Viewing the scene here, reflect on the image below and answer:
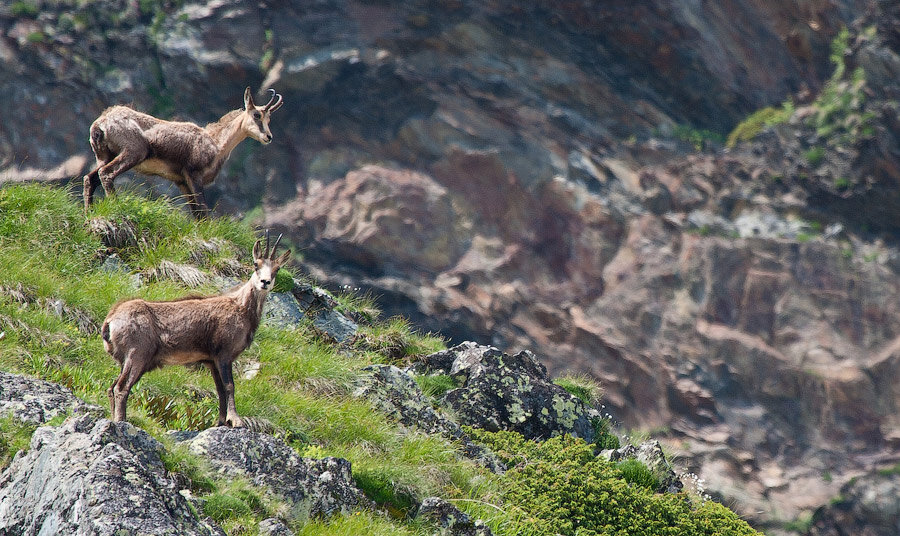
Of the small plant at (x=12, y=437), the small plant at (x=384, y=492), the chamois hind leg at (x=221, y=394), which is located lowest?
the small plant at (x=384, y=492)

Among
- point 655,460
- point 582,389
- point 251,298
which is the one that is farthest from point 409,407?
point 582,389

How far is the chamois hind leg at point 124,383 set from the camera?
26.0 ft

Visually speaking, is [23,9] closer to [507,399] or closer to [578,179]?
[578,179]

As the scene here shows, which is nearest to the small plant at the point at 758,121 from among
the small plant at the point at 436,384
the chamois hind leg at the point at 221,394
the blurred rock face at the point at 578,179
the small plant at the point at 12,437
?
the blurred rock face at the point at 578,179

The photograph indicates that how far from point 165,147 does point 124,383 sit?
5.63m

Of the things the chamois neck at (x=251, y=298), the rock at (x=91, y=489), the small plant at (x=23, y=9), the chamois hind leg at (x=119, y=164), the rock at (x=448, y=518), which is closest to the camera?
the rock at (x=91, y=489)

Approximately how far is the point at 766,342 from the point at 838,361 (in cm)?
281

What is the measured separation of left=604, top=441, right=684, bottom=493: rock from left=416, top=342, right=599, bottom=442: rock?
0.75 meters

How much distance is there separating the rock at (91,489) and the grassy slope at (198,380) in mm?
544

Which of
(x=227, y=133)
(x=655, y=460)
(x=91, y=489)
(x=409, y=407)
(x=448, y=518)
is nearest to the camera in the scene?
(x=91, y=489)

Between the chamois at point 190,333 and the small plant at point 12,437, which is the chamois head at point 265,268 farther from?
the small plant at point 12,437

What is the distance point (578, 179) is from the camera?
1681 inches

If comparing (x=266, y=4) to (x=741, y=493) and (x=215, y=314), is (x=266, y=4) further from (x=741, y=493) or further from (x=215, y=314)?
(x=215, y=314)

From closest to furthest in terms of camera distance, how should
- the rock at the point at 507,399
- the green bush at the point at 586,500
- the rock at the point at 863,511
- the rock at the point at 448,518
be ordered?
the rock at the point at 448,518 < the green bush at the point at 586,500 < the rock at the point at 507,399 < the rock at the point at 863,511
